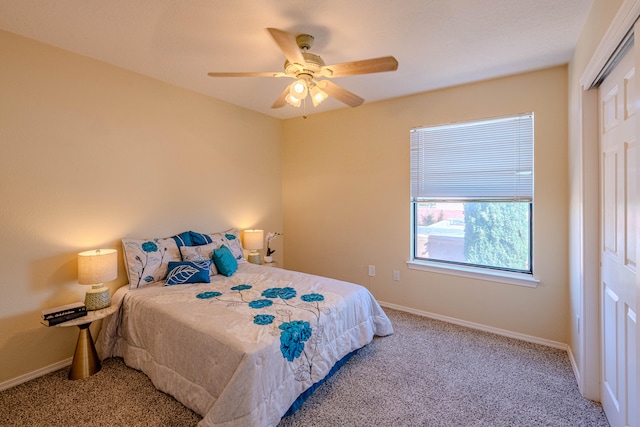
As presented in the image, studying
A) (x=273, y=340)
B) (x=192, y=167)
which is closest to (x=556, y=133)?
(x=273, y=340)

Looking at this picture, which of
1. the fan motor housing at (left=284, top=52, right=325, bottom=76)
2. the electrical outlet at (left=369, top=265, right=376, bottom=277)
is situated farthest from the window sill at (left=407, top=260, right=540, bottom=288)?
the fan motor housing at (left=284, top=52, right=325, bottom=76)

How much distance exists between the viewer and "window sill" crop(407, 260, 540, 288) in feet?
9.17

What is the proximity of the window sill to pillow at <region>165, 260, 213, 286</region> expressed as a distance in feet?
7.51

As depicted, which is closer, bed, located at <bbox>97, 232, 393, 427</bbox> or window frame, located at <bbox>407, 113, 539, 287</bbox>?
bed, located at <bbox>97, 232, 393, 427</bbox>

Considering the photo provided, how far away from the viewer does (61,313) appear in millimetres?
2158

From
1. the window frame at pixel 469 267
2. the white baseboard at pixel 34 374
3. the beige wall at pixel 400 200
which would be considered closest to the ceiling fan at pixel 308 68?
the beige wall at pixel 400 200

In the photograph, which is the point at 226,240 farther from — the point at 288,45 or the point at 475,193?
the point at 475,193

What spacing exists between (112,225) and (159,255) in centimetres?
49

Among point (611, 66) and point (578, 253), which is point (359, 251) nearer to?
point (578, 253)

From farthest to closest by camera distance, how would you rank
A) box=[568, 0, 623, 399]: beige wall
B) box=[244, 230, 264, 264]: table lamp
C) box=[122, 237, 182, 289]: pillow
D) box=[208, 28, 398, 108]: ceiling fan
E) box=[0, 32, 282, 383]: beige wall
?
1. box=[244, 230, 264, 264]: table lamp
2. box=[122, 237, 182, 289]: pillow
3. box=[0, 32, 282, 383]: beige wall
4. box=[568, 0, 623, 399]: beige wall
5. box=[208, 28, 398, 108]: ceiling fan

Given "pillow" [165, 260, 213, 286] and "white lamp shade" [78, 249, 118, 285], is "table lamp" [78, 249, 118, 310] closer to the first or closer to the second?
"white lamp shade" [78, 249, 118, 285]

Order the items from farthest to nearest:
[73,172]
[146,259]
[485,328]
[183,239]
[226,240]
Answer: [226,240], [183,239], [485,328], [146,259], [73,172]

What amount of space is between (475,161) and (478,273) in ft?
3.88

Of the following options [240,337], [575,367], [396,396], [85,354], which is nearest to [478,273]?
[575,367]
